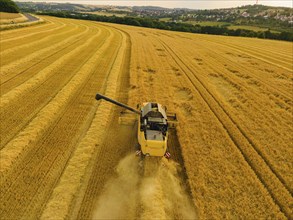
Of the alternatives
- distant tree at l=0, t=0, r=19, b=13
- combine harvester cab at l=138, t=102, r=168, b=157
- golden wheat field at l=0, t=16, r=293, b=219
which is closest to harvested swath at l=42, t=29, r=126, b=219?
golden wheat field at l=0, t=16, r=293, b=219

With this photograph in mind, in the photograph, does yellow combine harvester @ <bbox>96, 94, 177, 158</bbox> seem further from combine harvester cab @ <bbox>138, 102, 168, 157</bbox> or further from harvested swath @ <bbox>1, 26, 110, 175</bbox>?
harvested swath @ <bbox>1, 26, 110, 175</bbox>

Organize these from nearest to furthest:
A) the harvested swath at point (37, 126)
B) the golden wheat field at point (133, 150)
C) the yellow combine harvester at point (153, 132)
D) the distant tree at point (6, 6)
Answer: the golden wheat field at point (133, 150) → the yellow combine harvester at point (153, 132) → the harvested swath at point (37, 126) → the distant tree at point (6, 6)

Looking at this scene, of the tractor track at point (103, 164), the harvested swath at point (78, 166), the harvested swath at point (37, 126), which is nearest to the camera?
the harvested swath at point (78, 166)

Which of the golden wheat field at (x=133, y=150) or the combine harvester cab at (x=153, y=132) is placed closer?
the golden wheat field at (x=133, y=150)

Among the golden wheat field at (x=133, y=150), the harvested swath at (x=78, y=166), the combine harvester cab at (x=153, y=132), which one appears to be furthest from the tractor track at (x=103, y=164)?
the combine harvester cab at (x=153, y=132)

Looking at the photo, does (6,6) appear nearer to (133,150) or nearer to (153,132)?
(133,150)

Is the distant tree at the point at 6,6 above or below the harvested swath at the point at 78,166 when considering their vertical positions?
above

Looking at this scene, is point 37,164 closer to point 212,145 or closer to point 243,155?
point 212,145

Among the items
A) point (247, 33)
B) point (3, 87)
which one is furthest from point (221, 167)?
point (247, 33)

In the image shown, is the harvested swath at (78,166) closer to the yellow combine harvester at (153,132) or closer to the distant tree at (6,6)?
the yellow combine harvester at (153,132)
